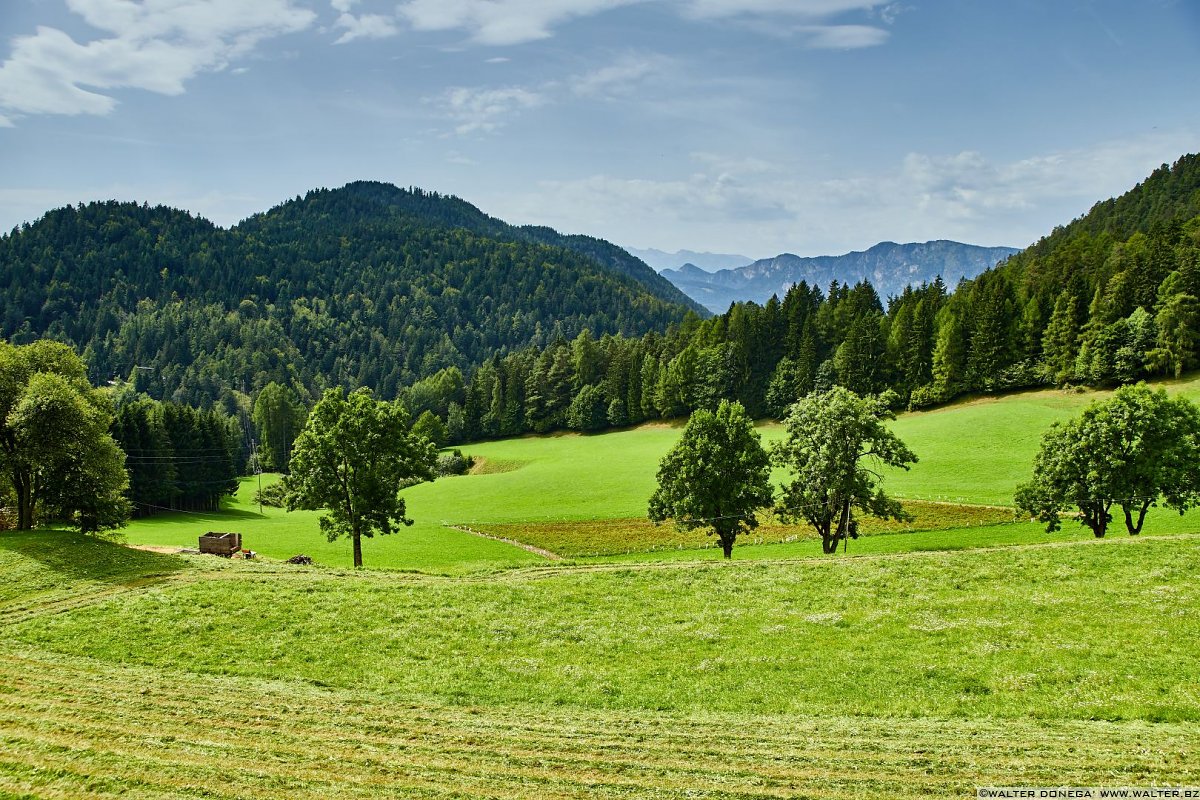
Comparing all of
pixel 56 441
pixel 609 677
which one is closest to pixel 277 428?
pixel 56 441

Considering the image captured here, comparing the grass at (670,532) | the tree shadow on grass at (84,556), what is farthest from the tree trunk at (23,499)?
the grass at (670,532)

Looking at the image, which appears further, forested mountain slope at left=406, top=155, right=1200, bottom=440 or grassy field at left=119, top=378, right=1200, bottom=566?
forested mountain slope at left=406, top=155, right=1200, bottom=440

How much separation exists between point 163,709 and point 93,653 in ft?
24.1

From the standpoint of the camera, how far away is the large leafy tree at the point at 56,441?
35.8m

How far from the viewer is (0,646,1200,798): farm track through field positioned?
12.6m

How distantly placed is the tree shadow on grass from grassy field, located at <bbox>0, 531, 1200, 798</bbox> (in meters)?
0.21

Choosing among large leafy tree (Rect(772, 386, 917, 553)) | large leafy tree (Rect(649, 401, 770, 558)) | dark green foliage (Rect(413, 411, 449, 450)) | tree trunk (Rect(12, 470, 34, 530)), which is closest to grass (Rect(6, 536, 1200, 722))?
large leafy tree (Rect(772, 386, 917, 553))

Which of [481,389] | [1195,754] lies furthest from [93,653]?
[481,389]

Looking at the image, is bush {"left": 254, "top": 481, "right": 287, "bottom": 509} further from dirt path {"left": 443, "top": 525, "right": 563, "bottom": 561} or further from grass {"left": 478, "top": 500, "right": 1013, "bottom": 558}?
grass {"left": 478, "top": 500, "right": 1013, "bottom": 558}

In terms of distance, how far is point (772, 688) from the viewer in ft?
61.5

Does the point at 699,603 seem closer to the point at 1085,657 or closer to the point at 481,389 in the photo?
the point at 1085,657

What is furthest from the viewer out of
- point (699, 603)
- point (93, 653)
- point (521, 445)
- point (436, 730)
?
point (521, 445)

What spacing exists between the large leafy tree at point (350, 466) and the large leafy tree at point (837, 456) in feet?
86.0

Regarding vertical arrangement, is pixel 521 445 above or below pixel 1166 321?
below
